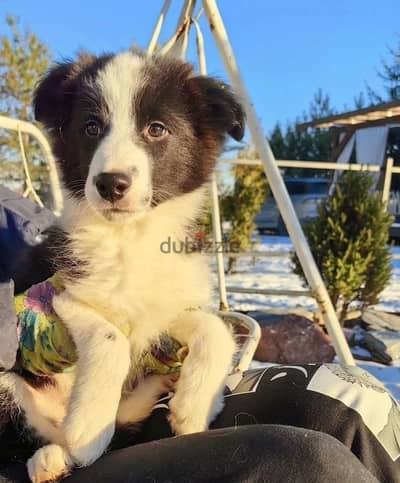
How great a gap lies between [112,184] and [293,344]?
3330mm

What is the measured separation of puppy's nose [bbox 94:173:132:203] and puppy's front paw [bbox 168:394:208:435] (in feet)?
1.68

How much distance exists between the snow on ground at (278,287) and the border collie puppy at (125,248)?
8.05 ft

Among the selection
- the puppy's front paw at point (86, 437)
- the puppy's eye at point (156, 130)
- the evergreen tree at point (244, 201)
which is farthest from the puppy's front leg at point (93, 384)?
the evergreen tree at point (244, 201)

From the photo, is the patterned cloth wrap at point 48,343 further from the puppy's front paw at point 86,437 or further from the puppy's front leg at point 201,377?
the puppy's front paw at point 86,437

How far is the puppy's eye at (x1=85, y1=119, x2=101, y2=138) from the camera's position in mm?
1318

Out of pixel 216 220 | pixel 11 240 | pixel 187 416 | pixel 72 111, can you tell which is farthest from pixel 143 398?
pixel 216 220

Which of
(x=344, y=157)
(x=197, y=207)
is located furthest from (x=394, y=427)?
(x=344, y=157)

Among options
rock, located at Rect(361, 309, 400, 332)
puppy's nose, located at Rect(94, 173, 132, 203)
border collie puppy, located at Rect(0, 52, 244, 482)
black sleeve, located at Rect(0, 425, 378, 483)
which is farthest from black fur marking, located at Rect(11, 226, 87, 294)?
rock, located at Rect(361, 309, 400, 332)

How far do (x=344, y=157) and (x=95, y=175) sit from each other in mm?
11424

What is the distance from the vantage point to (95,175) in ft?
3.92

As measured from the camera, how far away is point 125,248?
1.36 m

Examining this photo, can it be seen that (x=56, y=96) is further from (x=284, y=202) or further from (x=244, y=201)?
(x=244, y=201)

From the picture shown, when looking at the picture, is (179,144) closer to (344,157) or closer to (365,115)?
(365,115)

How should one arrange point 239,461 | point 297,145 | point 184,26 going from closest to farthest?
point 239,461 → point 184,26 → point 297,145
